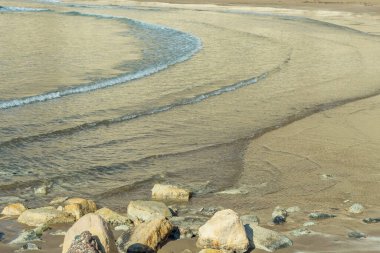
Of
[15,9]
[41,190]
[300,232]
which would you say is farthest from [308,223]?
[15,9]

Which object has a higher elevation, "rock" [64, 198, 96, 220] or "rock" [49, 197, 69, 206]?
"rock" [64, 198, 96, 220]

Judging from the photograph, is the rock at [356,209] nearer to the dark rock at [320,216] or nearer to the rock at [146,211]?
the dark rock at [320,216]

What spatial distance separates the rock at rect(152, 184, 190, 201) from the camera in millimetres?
7984

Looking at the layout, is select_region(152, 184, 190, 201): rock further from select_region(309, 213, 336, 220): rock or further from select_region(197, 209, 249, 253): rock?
select_region(197, 209, 249, 253): rock

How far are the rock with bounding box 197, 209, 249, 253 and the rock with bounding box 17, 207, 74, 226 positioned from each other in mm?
1575

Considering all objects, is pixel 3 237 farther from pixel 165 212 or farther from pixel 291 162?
pixel 291 162

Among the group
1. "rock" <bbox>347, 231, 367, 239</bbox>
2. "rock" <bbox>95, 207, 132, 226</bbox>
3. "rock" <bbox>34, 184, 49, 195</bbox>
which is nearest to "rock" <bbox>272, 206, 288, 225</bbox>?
"rock" <bbox>347, 231, 367, 239</bbox>

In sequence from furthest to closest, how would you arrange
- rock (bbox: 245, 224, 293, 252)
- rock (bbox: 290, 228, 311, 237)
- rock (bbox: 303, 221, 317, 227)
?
rock (bbox: 303, 221, 317, 227) < rock (bbox: 290, 228, 311, 237) < rock (bbox: 245, 224, 293, 252)

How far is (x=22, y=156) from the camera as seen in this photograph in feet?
32.6

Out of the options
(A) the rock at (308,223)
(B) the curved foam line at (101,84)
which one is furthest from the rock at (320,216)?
(B) the curved foam line at (101,84)

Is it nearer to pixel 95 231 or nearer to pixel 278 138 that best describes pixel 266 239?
pixel 95 231

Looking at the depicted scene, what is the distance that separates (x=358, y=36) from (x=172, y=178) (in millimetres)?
21072

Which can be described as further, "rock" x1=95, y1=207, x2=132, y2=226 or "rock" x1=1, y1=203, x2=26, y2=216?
"rock" x1=1, y1=203, x2=26, y2=216

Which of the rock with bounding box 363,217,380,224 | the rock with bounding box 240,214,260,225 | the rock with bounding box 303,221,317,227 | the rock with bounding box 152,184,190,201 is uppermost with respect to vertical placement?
the rock with bounding box 363,217,380,224
